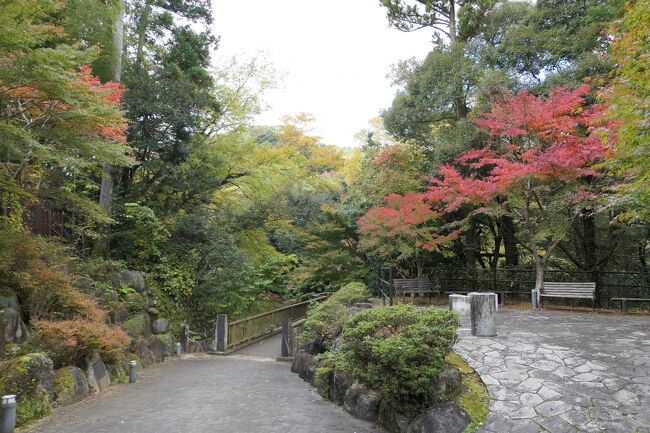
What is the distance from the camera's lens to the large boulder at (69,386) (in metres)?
6.70

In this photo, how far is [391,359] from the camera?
16.4 feet

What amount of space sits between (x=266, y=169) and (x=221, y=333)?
7.09 m

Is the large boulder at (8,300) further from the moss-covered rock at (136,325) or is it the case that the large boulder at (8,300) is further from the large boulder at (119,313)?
the moss-covered rock at (136,325)

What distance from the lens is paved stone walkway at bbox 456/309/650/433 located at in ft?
15.1

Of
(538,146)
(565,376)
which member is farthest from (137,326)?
(538,146)

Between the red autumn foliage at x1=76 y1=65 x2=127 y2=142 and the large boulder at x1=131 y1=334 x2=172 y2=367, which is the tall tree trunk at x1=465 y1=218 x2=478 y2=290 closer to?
the large boulder at x1=131 y1=334 x2=172 y2=367

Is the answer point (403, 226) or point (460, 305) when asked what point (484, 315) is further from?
point (403, 226)

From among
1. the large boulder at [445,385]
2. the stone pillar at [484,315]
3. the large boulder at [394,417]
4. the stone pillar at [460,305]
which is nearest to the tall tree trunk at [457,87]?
the stone pillar at [460,305]

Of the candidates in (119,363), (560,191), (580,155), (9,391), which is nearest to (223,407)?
(9,391)

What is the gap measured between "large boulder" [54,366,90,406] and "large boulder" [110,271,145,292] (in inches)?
178

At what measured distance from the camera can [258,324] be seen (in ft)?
48.2

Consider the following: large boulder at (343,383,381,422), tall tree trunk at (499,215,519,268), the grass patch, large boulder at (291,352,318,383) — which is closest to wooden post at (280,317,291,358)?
large boulder at (291,352,318,383)

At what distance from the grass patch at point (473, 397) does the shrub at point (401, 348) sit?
0.49m

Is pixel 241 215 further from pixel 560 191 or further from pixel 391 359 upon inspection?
pixel 391 359
